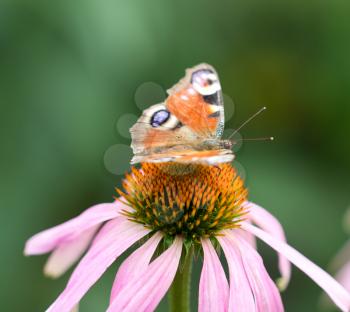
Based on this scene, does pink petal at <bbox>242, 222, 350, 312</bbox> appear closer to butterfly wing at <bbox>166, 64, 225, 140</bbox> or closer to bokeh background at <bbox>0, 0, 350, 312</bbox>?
butterfly wing at <bbox>166, 64, 225, 140</bbox>

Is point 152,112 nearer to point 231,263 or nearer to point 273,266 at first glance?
point 231,263

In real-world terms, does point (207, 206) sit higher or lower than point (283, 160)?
higher

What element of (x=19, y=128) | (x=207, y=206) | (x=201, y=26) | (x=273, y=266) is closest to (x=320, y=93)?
(x=201, y=26)

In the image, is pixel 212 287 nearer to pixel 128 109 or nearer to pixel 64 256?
pixel 64 256

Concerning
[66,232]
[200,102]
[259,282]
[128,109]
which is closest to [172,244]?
[259,282]

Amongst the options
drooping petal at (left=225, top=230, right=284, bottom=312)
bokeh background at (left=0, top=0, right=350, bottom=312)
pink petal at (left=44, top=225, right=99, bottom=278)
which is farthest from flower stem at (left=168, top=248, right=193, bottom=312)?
bokeh background at (left=0, top=0, right=350, bottom=312)

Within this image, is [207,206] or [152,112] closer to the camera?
[207,206]

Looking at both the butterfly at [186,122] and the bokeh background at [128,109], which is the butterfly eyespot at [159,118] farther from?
the bokeh background at [128,109]

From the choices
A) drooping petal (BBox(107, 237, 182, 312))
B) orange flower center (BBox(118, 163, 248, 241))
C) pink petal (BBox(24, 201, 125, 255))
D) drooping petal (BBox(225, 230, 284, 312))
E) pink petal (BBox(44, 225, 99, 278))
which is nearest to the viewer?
drooping petal (BBox(107, 237, 182, 312))
